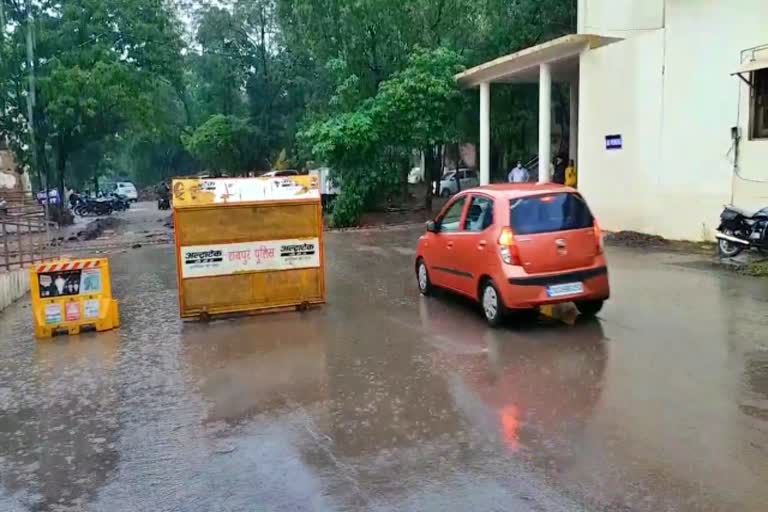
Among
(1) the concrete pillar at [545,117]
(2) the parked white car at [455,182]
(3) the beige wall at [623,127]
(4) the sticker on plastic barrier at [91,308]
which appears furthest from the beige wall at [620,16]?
(2) the parked white car at [455,182]

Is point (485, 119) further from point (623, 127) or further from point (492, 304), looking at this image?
point (492, 304)

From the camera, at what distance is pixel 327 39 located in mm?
24297

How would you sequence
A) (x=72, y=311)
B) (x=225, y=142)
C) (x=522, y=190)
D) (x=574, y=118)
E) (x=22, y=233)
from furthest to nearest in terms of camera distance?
(x=225, y=142) < (x=574, y=118) < (x=22, y=233) < (x=72, y=311) < (x=522, y=190)

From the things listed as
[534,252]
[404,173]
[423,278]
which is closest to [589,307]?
[534,252]

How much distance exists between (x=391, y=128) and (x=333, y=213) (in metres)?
3.63

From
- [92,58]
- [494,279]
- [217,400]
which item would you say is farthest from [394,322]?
[92,58]

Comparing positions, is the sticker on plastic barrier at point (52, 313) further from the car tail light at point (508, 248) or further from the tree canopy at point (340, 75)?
the tree canopy at point (340, 75)

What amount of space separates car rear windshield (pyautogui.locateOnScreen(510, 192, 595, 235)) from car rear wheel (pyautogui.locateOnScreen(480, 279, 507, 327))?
2.47 feet

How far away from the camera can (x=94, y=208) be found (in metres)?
38.1

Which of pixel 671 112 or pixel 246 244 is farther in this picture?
pixel 671 112

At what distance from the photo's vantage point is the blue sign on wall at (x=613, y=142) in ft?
54.1

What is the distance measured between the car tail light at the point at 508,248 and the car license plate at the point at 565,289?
1.62 ft

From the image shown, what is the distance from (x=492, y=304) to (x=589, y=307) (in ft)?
4.19

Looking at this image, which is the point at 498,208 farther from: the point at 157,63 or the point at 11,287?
the point at 157,63
